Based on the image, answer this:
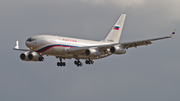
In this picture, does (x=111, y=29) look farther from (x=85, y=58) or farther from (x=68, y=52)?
(x=68, y=52)

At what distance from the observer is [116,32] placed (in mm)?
84938

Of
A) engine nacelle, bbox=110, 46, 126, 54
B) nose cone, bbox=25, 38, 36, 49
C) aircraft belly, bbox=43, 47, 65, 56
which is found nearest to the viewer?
nose cone, bbox=25, 38, 36, 49

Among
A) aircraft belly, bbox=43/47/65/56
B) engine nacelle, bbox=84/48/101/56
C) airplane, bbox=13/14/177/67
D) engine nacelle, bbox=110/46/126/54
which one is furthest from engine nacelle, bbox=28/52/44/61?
engine nacelle, bbox=110/46/126/54

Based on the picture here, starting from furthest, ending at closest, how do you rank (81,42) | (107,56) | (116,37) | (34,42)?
(116,37), (107,56), (81,42), (34,42)

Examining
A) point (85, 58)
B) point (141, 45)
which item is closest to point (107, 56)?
point (85, 58)

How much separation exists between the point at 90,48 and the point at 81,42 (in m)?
3.67

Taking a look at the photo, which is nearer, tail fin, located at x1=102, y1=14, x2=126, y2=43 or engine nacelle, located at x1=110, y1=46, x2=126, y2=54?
engine nacelle, located at x1=110, y1=46, x2=126, y2=54

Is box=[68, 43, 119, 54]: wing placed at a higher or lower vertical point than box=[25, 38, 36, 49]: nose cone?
lower

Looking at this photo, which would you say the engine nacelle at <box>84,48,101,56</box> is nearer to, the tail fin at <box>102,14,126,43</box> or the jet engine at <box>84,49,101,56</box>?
the jet engine at <box>84,49,101,56</box>

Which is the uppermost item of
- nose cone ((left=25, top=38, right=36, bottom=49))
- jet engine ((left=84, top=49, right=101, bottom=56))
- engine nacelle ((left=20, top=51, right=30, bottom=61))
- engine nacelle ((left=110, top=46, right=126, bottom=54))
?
nose cone ((left=25, top=38, right=36, bottom=49))

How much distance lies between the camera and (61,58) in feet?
253

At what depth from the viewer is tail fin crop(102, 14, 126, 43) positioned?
8341 cm

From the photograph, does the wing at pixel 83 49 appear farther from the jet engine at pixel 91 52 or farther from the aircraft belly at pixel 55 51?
the aircraft belly at pixel 55 51

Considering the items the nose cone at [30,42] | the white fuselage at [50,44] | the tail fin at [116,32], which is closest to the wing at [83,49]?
the white fuselage at [50,44]
